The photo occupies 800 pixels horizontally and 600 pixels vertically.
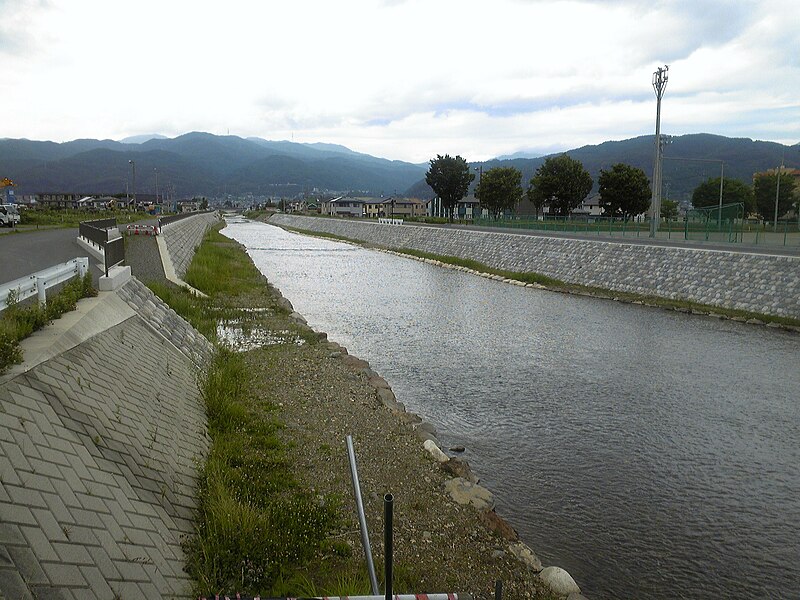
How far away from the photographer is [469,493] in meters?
6.88

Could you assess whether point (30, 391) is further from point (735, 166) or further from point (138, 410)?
point (735, 166)

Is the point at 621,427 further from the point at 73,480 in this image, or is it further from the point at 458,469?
the point at 73,480

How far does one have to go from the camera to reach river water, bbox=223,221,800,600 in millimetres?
6270

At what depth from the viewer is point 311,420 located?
898cm

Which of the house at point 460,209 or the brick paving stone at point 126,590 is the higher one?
the house at point 460,209

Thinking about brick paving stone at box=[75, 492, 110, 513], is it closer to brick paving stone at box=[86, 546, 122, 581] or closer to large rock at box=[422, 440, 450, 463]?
brick paving stone at box=[86, 546, 122, 581]

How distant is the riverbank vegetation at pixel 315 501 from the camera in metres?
5.06

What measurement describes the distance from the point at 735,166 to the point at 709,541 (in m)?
209

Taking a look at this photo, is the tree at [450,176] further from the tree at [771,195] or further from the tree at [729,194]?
the tree at [771,195]

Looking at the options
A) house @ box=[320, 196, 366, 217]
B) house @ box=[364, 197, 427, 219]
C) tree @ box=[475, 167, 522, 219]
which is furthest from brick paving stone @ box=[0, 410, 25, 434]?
house @ box=[320, 196, 366, 217]

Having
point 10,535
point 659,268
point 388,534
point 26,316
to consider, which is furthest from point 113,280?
point 659,268

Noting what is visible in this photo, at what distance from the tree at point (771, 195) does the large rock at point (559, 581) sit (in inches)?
2938

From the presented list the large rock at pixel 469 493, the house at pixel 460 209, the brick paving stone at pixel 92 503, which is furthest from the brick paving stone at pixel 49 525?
the house at pixel 460 209

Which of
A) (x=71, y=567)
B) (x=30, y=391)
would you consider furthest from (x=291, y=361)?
(x=71, y=567)
